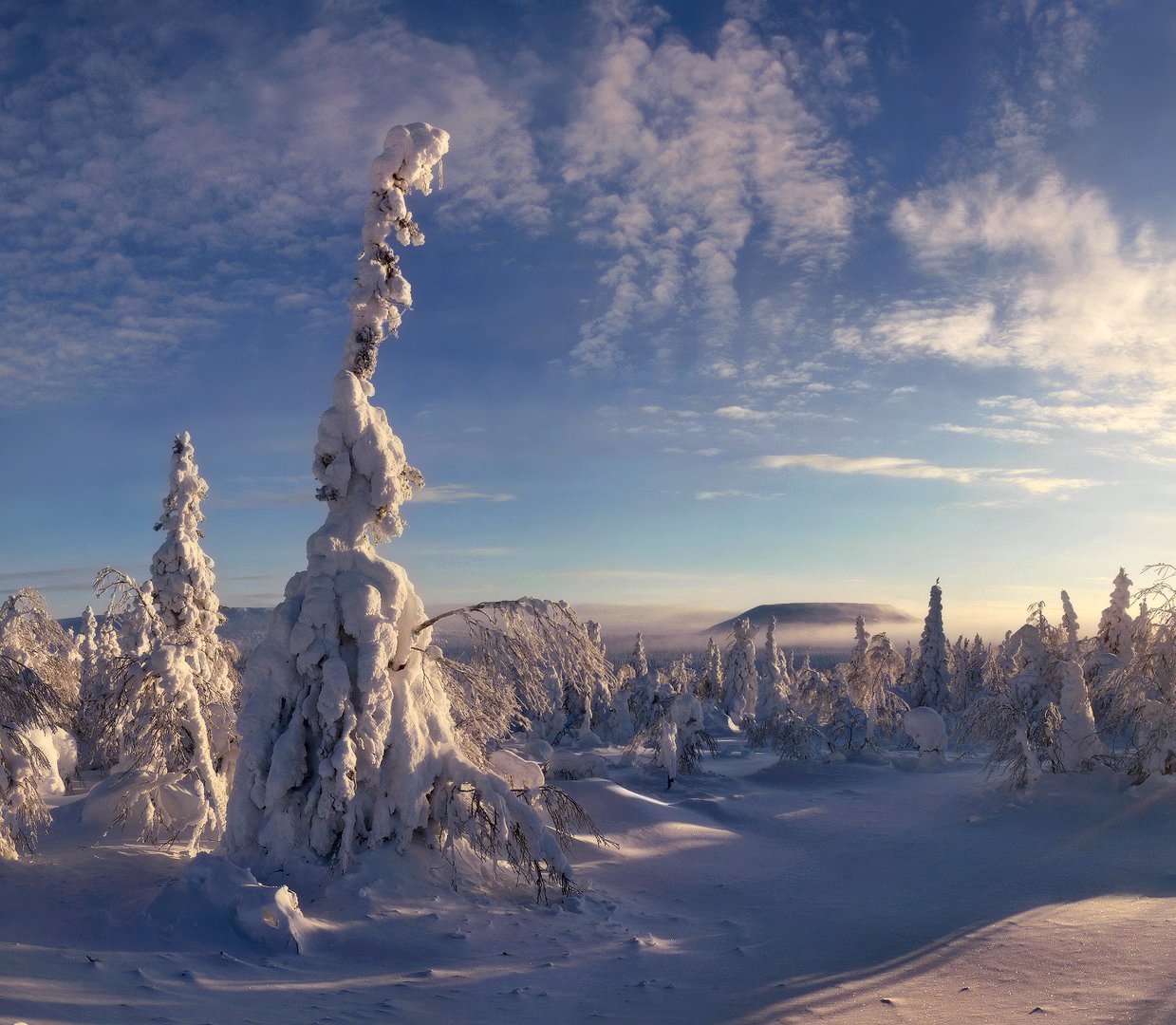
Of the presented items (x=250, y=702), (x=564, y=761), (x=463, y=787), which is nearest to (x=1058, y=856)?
(x=463, y=787)

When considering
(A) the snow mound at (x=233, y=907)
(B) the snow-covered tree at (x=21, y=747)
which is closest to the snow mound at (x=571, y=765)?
(B) the snow-covered tree at (x=21, y=747)

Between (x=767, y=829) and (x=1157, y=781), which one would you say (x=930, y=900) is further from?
(x=1157, y=781)

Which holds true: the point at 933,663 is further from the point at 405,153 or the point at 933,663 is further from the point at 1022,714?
the point at 405,153

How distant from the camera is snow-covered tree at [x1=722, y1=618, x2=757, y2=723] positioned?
71.3 meters

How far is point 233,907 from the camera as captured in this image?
9.59m

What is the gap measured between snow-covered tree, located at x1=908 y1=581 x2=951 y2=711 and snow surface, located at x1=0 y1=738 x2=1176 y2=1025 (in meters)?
36.6

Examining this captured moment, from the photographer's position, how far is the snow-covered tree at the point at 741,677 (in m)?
71.3

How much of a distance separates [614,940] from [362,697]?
5.08 m

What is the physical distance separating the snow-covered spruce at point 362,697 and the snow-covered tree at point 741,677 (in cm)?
6064

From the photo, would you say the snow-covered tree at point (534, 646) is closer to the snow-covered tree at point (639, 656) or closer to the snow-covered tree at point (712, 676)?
the snow-covered tree at point (639, 656)

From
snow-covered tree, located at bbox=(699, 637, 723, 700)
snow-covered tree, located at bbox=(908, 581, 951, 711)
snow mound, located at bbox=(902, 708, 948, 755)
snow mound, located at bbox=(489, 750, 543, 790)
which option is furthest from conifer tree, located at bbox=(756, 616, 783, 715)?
snow mound, located at bbox=(489, 750, 543, 790)

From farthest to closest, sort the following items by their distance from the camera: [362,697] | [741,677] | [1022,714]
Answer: [741,677], [1022,714], [362,697]

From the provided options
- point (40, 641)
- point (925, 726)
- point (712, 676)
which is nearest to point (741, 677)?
point (712, 676)

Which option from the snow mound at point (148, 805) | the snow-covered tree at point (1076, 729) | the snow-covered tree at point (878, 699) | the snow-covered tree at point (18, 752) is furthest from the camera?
the snow-covered tree at point (878, 699)
